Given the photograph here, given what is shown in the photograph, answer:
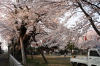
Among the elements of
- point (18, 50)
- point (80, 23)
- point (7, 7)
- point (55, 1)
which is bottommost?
point (18, 50)

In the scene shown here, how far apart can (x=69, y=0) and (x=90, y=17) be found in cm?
146

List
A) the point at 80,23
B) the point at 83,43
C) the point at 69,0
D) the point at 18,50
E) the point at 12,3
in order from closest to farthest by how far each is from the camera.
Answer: the point at 69,0 → the point at 80,23 → the point at 83,43 → the point at 12,3 → the point at 18,50

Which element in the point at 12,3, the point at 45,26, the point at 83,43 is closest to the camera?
the point at 83,43

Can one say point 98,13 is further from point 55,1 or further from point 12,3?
point 12,3

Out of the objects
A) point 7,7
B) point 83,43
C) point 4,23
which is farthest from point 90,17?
point 4,23

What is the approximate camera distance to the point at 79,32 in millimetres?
9383

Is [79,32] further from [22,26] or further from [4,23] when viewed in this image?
[4,23]

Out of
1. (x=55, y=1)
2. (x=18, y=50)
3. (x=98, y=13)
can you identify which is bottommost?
(x=18, y=50)

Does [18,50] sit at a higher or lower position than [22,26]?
lower

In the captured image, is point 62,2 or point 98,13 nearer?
point 62,2

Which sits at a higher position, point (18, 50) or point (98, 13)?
point (98, 13)

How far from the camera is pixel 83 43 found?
13.6 metres

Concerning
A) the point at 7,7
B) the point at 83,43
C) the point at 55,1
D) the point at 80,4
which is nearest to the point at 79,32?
the point at 80,4

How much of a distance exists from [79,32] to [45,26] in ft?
35.4
